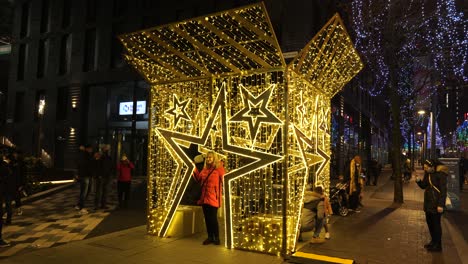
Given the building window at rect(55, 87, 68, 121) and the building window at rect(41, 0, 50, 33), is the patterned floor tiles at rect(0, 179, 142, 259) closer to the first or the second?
the building window at rect(55, 87, 68, 121)

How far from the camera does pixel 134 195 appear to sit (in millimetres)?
14875

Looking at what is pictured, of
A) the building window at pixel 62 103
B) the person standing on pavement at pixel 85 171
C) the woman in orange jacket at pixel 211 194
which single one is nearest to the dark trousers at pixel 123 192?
the person standing on pavement at pixel 85 171

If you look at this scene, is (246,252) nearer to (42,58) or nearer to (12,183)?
(12,183)

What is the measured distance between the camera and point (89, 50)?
2544cm

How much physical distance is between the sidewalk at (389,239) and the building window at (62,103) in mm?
21717

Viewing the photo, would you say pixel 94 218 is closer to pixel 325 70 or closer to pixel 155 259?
pixel 155 259

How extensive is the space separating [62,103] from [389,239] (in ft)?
80.1

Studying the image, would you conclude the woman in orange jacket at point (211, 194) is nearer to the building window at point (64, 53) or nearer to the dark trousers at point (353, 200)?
the dark trousers at point (353, 200)

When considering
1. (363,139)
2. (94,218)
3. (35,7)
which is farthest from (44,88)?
(363,139)

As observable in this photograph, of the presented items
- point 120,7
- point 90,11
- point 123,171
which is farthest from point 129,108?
point 123,171

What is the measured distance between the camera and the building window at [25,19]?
29184mm

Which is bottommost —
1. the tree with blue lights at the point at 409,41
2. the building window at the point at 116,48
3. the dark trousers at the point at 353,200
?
the dark trousers at the point at 353,200

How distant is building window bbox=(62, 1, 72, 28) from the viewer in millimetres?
26719

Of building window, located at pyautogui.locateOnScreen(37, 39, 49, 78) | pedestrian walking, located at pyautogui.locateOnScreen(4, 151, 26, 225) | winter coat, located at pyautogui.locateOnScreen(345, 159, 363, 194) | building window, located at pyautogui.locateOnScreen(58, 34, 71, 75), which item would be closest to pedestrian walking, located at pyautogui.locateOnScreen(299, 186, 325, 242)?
winter coat, located at pyautogui.locateOnScreen(345, 159, 363, 194)
